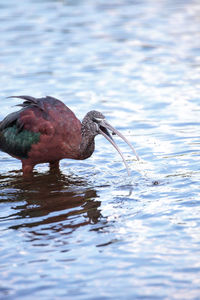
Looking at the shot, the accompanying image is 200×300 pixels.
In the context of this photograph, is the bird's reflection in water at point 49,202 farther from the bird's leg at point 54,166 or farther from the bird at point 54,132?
the bird at point 54,132

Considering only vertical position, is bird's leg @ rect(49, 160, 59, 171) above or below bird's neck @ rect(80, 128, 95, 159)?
below

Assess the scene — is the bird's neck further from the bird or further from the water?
the water

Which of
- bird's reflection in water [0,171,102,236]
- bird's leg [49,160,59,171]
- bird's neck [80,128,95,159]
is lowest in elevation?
bird's reflection in water [0,171,102,236]

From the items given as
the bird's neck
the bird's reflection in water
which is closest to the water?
the bird's reflection in water

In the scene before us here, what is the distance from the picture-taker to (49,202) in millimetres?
7703

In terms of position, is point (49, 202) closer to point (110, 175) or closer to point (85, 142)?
point (85, 142)

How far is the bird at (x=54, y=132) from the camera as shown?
316 inches

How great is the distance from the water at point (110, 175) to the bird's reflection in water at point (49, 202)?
0.01 m

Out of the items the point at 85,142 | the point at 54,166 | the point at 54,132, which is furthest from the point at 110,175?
the point at 54,132

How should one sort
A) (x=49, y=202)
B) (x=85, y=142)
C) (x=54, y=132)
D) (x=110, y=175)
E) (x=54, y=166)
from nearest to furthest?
(x=49, y=202), (x=54, y=132), (x=85, y=142), (x=110, y=175), (x=54, y=166)

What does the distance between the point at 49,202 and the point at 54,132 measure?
0.87 meters

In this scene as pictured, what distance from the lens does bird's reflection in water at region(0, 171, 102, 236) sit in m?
6.93

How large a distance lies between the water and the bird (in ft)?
1.42

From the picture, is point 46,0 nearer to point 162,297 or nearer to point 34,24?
point 34,24
